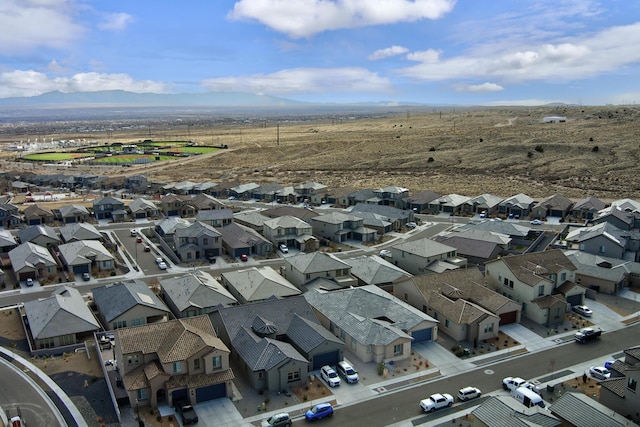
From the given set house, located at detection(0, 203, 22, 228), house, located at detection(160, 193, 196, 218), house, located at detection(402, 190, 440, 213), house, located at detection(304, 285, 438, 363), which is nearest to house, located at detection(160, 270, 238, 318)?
house, located at detection(304, 285, 438, 363)

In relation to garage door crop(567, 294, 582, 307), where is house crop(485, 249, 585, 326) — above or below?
above

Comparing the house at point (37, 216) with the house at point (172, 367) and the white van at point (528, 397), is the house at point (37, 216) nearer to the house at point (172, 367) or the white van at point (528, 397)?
the house at point (172, 367)

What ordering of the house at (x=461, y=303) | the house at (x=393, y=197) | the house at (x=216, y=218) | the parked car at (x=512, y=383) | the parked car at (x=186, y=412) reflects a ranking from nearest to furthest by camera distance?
the parked car at (x=186, y=412) < the parked car at (x=512, y=383) < the house at (x=461, y=303) < the house at (x=216, y=218) < the house at (x=393, y=197)

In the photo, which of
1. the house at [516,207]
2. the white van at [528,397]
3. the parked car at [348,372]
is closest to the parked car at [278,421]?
the parked car at [348,372]

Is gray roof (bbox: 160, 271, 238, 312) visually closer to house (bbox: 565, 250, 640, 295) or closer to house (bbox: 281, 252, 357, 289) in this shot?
house (bbox: 281, 252, 357, 289)

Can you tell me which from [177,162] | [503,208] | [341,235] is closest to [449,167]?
[503,208]

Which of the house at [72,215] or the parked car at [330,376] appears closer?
the parked car at [330,376]

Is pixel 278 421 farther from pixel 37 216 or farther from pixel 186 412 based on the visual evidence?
pixel 37 216
